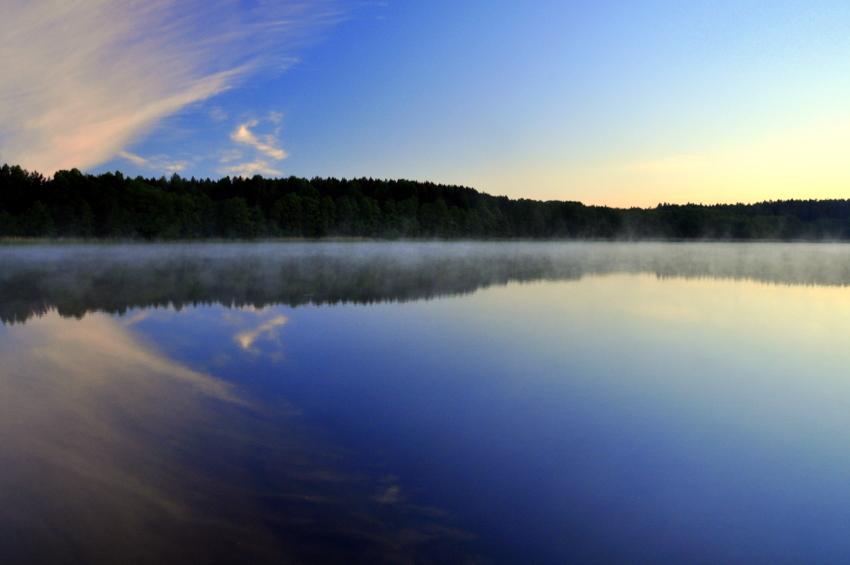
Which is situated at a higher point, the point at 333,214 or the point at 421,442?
the point at 333,214

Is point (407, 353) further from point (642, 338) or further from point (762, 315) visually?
point (762, 315)

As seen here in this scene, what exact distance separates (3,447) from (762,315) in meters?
15.2

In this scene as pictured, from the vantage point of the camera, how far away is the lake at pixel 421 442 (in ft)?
11.6

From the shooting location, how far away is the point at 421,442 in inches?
200

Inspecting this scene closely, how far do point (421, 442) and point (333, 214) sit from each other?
9143 centimetres

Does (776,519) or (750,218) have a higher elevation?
(750,218)

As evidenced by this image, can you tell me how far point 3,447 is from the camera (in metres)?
4.87

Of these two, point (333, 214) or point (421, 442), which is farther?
point (333, 214)

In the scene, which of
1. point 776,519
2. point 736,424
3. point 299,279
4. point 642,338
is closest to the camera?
point 776,519

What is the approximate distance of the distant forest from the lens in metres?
71.4

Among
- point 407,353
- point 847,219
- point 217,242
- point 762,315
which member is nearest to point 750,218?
point 847,219

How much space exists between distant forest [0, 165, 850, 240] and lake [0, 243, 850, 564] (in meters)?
72.1

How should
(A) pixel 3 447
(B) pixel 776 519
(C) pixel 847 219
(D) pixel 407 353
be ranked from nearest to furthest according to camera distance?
(B) pixel 776 519, (A) pixel 3 447, (D) pixel 407 353, (C) pixel 847 219

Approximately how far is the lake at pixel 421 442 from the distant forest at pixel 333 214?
72.1m
